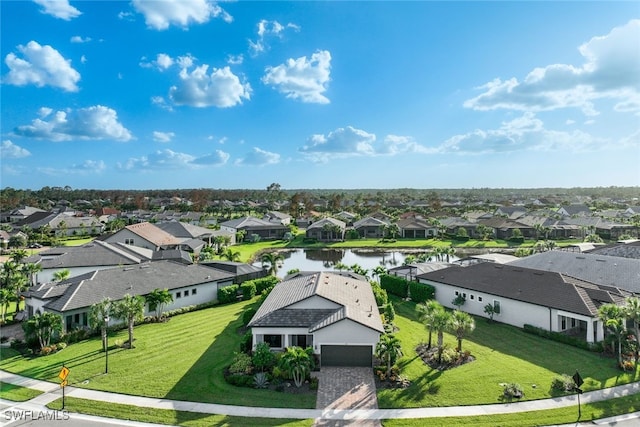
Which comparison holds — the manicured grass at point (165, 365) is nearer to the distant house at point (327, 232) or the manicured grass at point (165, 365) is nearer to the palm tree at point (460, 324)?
the palm tree at point (460, 324)

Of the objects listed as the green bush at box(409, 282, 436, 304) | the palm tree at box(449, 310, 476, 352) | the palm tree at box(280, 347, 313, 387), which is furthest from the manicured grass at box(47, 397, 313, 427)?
the green bush at box(409, 282, 436, 304)

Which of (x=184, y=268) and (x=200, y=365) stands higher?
(x=184, y=268)

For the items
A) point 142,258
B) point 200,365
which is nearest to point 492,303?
point 200,365

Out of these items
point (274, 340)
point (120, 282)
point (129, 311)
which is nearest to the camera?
point (274, 340)

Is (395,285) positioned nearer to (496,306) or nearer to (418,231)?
(496,306)

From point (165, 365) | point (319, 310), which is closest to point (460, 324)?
point (319, 310)

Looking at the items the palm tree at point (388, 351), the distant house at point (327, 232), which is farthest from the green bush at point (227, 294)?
the distant house at point (327, 232)

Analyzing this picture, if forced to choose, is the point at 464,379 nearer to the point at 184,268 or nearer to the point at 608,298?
the point at 608,298
